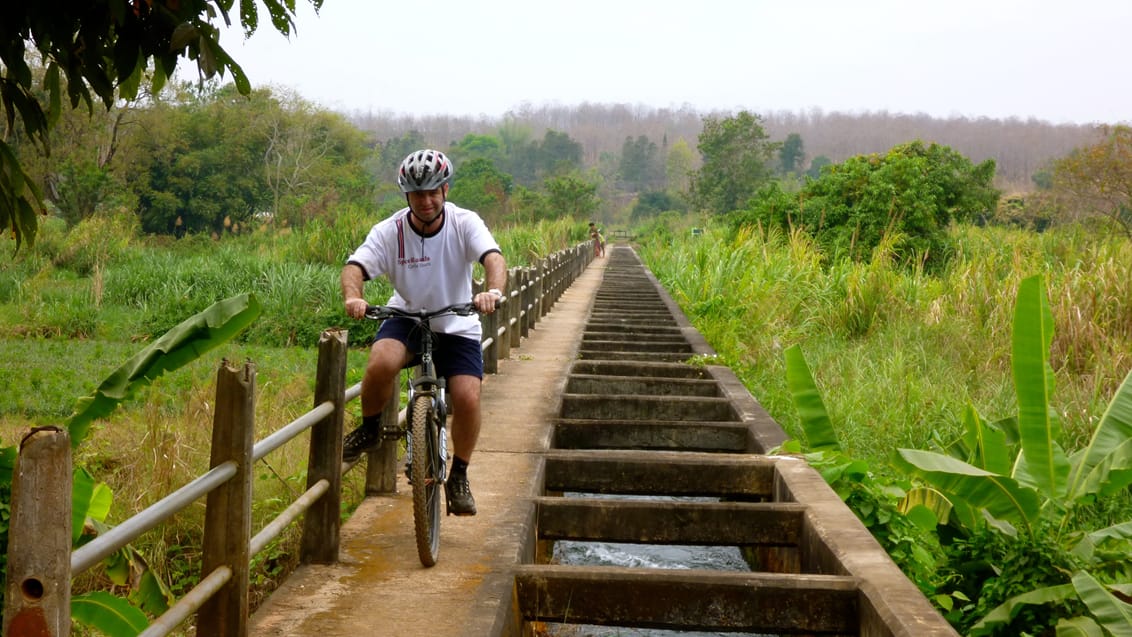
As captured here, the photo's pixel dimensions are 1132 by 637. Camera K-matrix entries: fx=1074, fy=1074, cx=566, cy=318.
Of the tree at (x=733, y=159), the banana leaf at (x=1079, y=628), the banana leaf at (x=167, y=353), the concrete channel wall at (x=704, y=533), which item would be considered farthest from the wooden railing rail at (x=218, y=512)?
the tree at (x=733, y=159)

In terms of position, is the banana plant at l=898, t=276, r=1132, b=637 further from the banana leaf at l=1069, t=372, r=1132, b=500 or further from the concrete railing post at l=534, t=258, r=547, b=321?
the concrete railing post at l=534, t=258, r=547, b=321

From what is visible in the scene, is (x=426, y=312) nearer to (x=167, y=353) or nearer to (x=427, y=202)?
(x=427, y=202)

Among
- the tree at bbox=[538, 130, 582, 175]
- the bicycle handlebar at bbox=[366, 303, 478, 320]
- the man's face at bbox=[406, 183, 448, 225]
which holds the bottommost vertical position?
the bicycle handlebar at bbox=[366, 303, 478, 320]

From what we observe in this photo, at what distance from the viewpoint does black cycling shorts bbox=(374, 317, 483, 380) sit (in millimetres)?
4953

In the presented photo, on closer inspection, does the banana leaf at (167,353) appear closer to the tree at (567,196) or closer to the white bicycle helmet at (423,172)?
the white bicycle helmet at (423,172)

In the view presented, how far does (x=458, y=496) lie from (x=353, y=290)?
1.06 metres

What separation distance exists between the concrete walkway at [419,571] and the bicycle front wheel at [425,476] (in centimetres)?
13

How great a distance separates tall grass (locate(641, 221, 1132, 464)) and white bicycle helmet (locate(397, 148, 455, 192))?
3.76 metres

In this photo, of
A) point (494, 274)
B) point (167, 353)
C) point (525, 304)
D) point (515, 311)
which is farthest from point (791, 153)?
point (167, 353)

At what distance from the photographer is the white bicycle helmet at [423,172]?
186 inches

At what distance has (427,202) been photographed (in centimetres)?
482

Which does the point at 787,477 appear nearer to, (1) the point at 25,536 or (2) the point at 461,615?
(2) the point at 461,615

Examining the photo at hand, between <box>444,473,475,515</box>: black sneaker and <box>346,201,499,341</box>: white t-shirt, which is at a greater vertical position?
<box>346,201,499,341</box>: white t-shirt

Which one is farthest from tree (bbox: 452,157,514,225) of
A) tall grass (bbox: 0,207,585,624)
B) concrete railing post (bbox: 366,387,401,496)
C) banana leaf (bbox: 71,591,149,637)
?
banana leaf (bbox: 71,591,149,637)
